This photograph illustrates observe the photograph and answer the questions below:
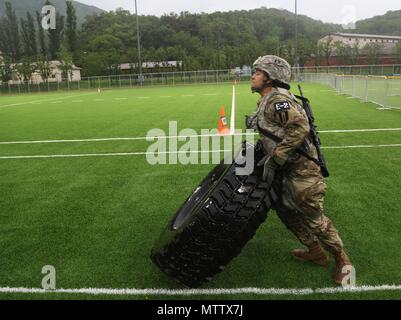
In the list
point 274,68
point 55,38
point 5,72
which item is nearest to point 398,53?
point 5,72

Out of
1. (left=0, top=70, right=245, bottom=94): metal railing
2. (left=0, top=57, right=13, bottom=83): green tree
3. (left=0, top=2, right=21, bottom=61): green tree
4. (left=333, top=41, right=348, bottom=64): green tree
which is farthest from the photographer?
(left=0, top=2, right=21, bottom=61): green tree

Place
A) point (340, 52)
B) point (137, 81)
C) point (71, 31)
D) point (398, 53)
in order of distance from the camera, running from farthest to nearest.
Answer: point (71, 31) → point (340, 52) → point (398, 53) → point (137, 81)

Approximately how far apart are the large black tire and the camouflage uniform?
0.25 meters

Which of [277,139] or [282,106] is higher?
[282,106]

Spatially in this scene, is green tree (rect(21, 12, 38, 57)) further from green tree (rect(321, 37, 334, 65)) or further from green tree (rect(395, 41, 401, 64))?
green tree (rect(395, 41, 401, 64))

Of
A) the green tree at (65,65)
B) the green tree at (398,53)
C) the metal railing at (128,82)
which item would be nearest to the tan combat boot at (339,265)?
the metal railing at (128,82)

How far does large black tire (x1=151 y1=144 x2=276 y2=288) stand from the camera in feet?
11.2

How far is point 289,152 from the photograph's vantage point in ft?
11.3

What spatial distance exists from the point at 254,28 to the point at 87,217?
125 meters

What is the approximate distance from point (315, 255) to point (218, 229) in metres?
1.17

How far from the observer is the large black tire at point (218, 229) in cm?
342

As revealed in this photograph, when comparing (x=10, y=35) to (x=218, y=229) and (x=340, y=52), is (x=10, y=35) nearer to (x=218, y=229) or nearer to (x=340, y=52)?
(x=340, y=52)

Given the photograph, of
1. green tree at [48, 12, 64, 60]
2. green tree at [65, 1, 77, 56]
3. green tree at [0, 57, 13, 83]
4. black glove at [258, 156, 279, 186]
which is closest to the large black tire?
black glove at [258, 156, 279, 186]

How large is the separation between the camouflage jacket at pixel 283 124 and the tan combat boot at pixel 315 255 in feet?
2.98
